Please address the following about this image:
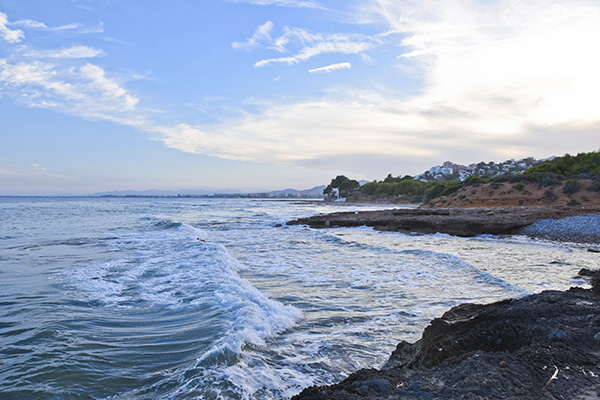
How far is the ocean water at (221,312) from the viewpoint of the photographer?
4051 mm

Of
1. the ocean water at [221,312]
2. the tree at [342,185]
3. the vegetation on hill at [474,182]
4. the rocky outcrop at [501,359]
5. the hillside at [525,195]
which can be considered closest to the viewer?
the rocky outcrop at [501,359]

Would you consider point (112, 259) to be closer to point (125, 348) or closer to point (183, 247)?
point (183, 247)

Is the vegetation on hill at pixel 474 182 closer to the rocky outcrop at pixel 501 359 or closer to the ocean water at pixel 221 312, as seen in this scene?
the ocean water at pixel 221 312

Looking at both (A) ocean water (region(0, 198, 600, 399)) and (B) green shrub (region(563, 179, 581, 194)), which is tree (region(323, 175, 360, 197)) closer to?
(B) green shrub (region(563, 179, 581, 194))

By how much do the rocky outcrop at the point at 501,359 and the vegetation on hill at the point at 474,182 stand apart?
40368 millimetres

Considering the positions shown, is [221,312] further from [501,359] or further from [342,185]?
[342,185]

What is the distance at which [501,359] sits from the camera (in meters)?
3.05

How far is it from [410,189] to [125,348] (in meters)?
105

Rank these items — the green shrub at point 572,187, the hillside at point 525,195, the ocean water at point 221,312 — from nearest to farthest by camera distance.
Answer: the ocean water at point 221,312 < the hillside at point 525,195 < the green shrub at point 572,187

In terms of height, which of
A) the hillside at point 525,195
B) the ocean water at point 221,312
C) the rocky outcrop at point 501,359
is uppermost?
the hillside at point 525,195

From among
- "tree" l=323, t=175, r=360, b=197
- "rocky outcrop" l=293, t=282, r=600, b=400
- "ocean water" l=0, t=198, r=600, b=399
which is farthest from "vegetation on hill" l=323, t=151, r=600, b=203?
"rocky outcrop" l=293, t=282, r=600, b=400

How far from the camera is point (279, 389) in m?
3.81

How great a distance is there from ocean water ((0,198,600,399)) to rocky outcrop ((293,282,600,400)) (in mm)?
1094

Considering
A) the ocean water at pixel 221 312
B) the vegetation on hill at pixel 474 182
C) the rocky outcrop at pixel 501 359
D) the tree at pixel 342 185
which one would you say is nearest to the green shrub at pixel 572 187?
the vegetation on hill at pixel 474 182
